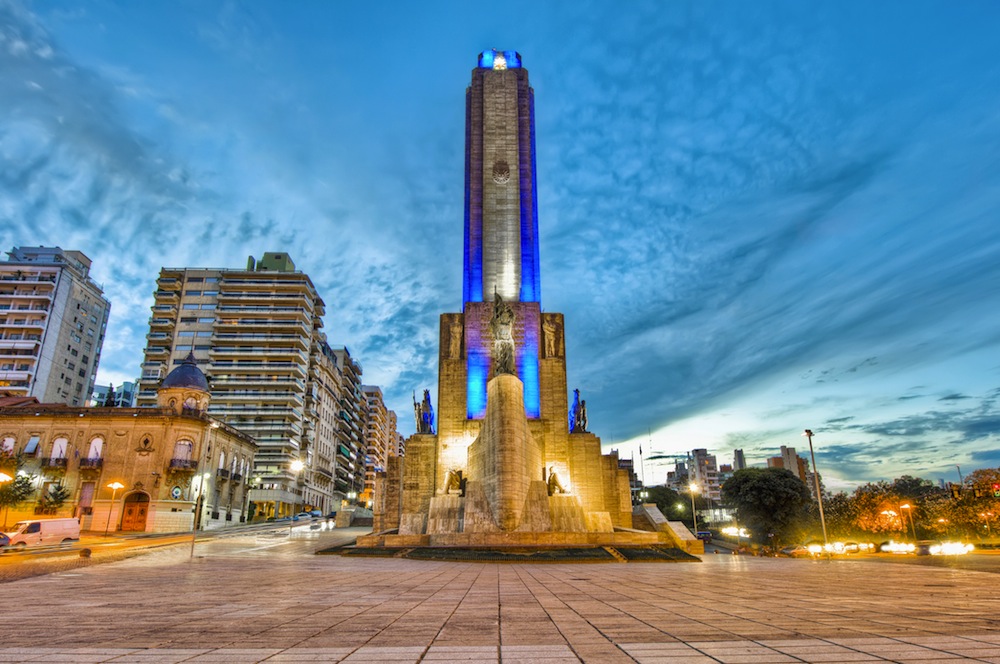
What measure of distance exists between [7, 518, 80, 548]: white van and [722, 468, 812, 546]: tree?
49899 millimetres

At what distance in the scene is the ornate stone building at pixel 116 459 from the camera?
4253cm

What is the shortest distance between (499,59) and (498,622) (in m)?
54.4

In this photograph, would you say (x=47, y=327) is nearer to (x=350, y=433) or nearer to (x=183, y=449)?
(x=183, y=449)

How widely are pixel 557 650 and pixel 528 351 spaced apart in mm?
37987

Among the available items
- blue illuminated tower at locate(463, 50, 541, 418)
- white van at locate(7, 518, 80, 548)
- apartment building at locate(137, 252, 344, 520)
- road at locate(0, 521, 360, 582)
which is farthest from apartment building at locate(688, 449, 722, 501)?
white van at locate(7, 518, 80, 548)

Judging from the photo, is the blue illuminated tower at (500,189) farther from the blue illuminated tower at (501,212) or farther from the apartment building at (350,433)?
the apartment building at (350,433)

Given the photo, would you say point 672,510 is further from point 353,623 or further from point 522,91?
point 353,623

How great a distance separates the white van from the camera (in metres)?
26.9

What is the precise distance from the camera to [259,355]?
71000 mm

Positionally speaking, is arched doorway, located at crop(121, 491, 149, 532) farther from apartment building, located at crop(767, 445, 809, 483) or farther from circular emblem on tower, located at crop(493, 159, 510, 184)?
apartment building, located at crop(767, 445, 809, 483)

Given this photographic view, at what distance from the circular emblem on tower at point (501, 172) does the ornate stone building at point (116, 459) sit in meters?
29.1

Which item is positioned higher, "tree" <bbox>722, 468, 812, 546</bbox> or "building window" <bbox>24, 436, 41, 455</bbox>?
"building window" <bbox>24, 436, 41, 455</bbox>

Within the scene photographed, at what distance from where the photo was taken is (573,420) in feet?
145

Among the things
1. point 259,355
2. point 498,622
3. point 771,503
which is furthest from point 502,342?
point 259,355
